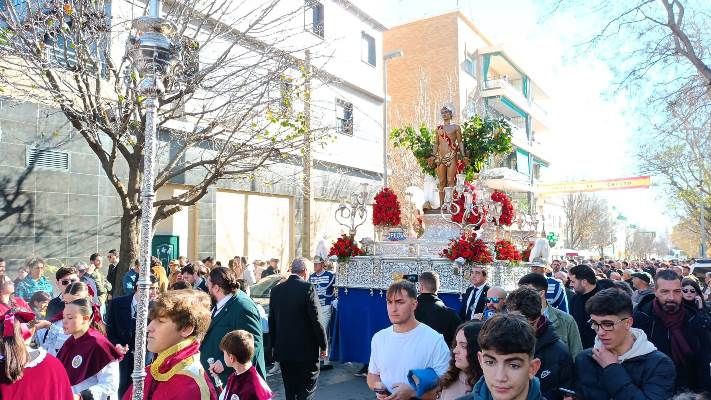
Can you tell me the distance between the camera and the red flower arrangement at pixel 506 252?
390 inches

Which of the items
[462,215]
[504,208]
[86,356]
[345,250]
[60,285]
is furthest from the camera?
[504,208]

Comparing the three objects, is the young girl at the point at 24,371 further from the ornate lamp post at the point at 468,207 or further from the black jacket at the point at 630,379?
the ornate lamp post at the point at 468,207

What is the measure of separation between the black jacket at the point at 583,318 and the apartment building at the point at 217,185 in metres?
5.63

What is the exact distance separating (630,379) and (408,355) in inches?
56.0

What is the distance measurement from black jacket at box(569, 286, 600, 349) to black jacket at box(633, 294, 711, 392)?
1495mm

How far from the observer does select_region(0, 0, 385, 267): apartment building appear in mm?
13352

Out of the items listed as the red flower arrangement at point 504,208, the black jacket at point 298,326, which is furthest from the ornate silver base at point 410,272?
the black jacket at point 298,326

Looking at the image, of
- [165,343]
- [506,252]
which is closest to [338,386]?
[506,252]

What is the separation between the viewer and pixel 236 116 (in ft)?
36.8

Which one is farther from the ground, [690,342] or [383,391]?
[690,342]

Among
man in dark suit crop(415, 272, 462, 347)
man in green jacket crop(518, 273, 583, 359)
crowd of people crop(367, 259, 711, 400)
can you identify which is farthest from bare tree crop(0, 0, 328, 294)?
man in green jacket crop(518, 273, 583, 359)

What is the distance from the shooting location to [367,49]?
86.4 ft

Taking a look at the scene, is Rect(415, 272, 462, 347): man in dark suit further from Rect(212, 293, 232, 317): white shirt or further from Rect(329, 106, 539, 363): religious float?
Rect(329, 106, 539, 363): religious float

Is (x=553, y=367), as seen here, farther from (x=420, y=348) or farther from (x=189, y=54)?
(x=189, y=54)
